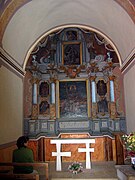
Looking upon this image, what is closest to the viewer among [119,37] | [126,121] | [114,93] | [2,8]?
[2,8]

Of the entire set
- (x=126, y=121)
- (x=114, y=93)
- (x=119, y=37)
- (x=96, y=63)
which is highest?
(x=119, y=37)

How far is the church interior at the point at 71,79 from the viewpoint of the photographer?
7.80m

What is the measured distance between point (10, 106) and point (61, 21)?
393 cm

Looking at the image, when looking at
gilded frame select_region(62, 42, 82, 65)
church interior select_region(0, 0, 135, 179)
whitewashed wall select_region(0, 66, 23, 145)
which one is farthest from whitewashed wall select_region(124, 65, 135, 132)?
whitewashed wall select_region(0, 66, 23, 145)

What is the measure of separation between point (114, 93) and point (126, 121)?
4.07 feet

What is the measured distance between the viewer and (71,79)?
9570 mm

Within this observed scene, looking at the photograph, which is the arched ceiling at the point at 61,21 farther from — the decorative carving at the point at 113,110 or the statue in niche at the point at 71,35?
the decorative carving at the point at 113,110

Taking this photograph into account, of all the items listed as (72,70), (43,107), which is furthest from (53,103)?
(72,70)

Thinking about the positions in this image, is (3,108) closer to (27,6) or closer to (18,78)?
(18,78)

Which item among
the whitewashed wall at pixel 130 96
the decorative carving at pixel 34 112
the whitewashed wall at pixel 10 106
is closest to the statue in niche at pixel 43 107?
the decorative carving at pixel 34 112

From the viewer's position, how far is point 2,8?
608cm

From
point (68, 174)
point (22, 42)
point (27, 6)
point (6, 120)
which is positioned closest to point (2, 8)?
point (27, 6)

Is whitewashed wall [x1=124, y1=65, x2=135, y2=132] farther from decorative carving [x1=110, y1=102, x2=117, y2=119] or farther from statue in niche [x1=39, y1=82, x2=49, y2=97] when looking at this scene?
statue in niche [x1=39, y1=82, x2=49, y2=97]

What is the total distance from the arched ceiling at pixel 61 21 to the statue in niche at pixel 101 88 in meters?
1.34
